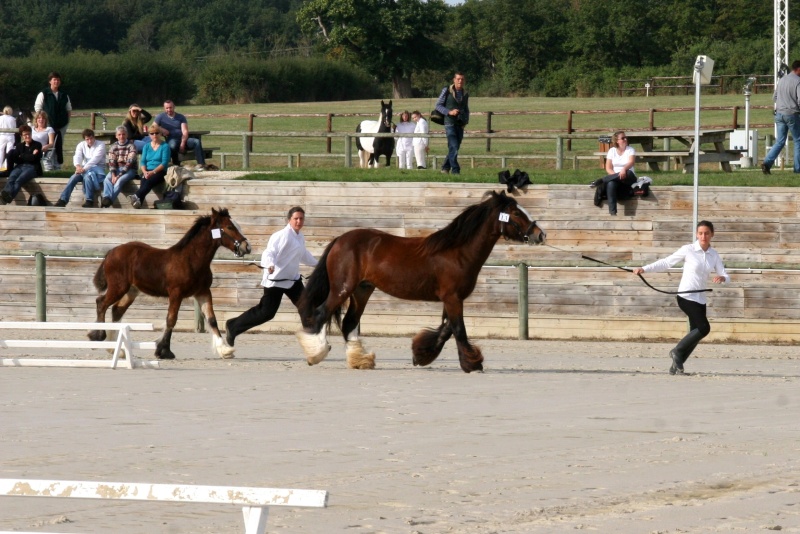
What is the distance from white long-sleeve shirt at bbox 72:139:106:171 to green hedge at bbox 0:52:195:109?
38927 millimetres

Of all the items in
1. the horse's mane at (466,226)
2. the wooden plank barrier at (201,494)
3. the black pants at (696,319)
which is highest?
the horse's mane at (466,226)

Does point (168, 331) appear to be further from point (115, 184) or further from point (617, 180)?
point (115, 184)

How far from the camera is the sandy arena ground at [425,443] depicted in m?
7.16

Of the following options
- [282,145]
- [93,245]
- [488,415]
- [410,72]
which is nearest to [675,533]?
[488,415]

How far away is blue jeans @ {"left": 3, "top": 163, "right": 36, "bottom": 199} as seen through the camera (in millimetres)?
21688

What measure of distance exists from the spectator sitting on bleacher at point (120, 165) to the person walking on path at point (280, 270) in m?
7.58

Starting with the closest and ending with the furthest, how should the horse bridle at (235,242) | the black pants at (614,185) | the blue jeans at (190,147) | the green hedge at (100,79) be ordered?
the horse bridle at (235,242) → the black pants at (614,185) → the blue jeans at (190,147) → the green hedge at (100,79)

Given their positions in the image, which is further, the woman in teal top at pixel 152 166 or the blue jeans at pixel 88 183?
the blue jeans at pixel 88 183

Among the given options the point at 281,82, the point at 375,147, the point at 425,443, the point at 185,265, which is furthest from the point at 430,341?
the point at 281,82

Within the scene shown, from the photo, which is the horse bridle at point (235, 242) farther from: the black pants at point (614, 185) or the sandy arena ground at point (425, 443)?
the black pants at point (614, 185)

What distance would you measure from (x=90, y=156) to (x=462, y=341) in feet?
33.9

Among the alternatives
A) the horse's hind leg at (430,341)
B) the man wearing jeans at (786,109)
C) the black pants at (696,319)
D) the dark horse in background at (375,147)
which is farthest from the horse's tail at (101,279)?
the dark horse in background at (375,147)

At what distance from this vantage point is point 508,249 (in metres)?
19.0

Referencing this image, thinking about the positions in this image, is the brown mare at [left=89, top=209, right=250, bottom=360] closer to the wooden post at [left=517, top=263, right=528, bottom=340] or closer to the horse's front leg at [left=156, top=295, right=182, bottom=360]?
the horse's front leg at [left=156, top=295, right=182, bottom=360]
